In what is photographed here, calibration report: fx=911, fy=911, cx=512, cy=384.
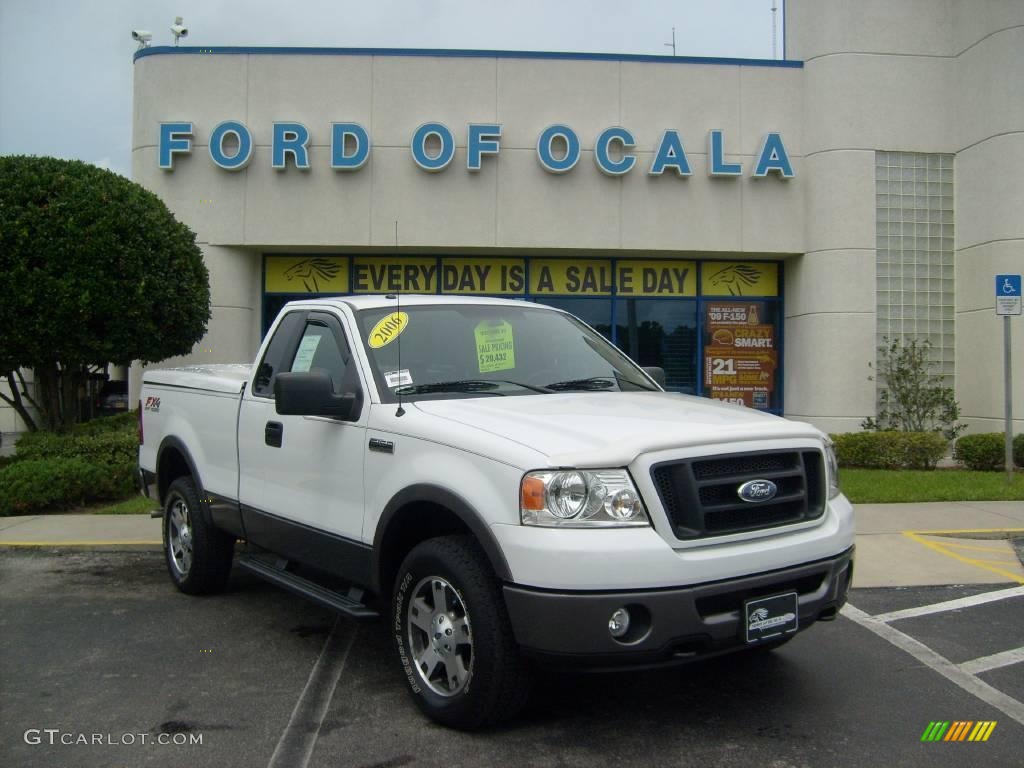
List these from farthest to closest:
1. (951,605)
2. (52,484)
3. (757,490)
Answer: (52,484) < (951,605) < (757,490)

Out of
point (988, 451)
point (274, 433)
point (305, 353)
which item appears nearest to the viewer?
point (274, 433)

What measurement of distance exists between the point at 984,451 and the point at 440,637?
38.0 feet

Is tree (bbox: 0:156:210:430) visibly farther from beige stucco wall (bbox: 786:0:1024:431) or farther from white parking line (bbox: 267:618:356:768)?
beige stucco wall (bbox: 786:0:1024:431)

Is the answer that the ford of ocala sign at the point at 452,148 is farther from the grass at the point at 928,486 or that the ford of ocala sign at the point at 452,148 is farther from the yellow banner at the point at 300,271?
the grass at the point at 928,486

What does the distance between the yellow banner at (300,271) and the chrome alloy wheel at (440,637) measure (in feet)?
41.0

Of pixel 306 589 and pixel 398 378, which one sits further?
pixel 306 589

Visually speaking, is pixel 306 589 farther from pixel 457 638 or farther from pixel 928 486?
pixel 928 486

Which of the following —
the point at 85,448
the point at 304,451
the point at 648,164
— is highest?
the point at 648,164

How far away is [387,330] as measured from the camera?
4.84m

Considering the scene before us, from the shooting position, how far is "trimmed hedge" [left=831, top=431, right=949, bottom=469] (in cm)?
1341

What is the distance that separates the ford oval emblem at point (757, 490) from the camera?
12.4ft

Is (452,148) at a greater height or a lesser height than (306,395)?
greater

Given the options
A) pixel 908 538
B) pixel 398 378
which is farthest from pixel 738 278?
pixel 398 378

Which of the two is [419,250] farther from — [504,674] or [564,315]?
[504,674]
